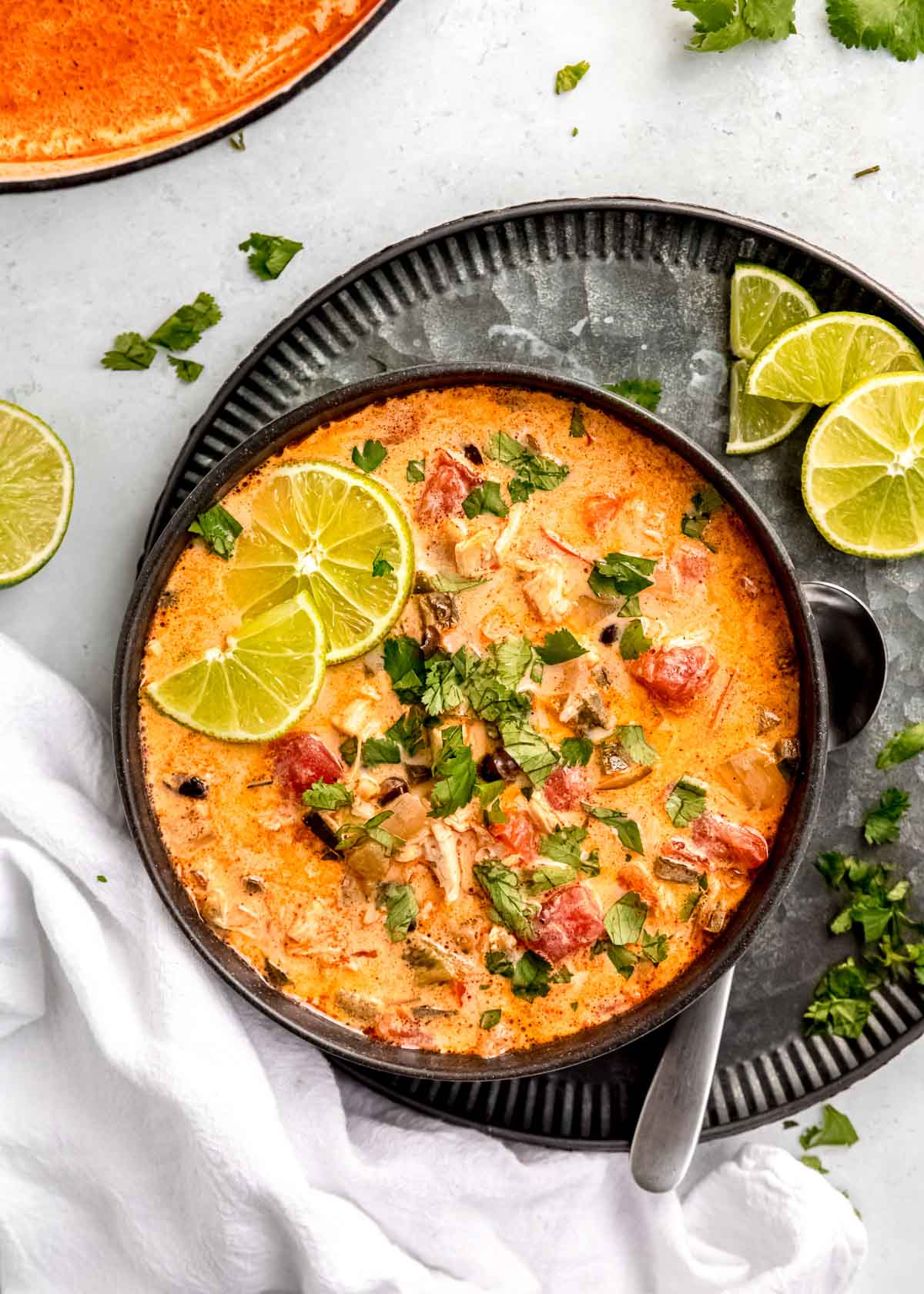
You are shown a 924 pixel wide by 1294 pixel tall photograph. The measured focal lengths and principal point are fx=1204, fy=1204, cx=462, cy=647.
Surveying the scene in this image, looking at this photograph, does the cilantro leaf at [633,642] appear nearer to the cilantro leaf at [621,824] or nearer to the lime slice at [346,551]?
the cilantro leaf at [621,824]

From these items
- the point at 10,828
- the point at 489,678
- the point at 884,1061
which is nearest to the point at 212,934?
the point at 10,828

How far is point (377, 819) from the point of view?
9.39ft

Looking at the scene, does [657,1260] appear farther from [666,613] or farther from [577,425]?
[577,425]

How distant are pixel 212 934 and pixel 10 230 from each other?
2.04 meters

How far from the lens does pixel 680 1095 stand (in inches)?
120

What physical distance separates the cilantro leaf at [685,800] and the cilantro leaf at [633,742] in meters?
0.10

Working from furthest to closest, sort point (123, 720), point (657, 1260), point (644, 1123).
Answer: point (657, 1260)
point (644, 1123)
point (123, 720)

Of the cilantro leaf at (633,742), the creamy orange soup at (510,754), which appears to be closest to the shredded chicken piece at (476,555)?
the creamy orange soup at (510,754)

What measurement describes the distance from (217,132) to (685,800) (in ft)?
6.69

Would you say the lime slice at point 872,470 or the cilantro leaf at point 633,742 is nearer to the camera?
the cilantro leaf at point 633,742

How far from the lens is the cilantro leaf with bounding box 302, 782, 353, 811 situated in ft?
9.37

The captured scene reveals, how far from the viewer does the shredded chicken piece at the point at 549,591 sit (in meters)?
2.80

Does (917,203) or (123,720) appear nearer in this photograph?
(123,720)

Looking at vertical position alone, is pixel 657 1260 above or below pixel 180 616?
below
